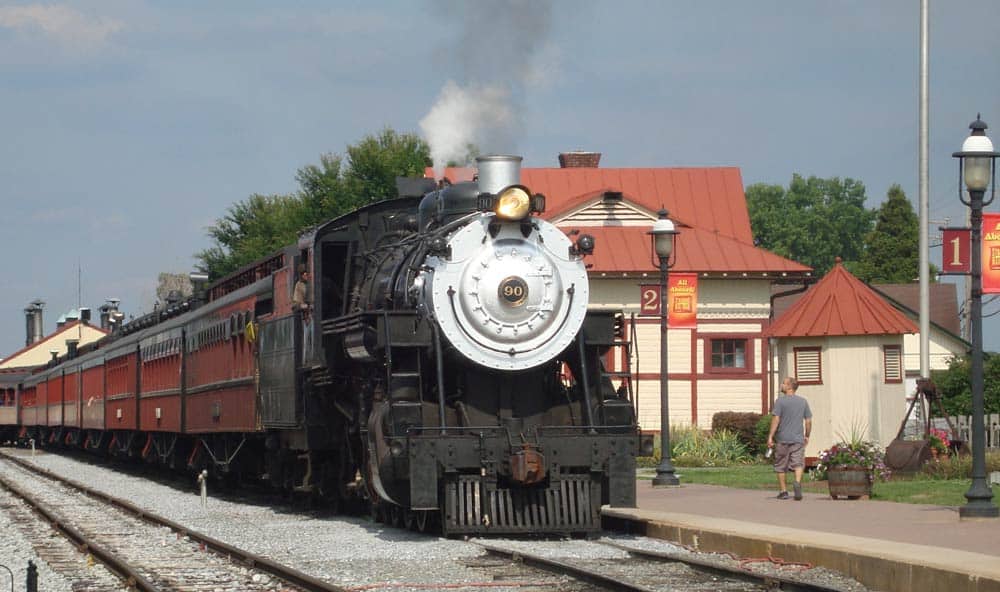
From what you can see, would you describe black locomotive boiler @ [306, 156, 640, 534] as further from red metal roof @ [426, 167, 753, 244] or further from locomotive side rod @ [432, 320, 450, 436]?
red metal roof @ [426, 167, 753, 244]

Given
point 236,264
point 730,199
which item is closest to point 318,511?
point 730,199

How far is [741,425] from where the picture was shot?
1419 inches

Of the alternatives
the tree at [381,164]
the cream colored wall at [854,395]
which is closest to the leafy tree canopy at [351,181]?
the tree at [381,164]

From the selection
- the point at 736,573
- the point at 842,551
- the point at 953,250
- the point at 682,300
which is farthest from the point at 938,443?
the point at 736,573

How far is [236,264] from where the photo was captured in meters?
85.8

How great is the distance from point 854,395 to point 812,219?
273 ft

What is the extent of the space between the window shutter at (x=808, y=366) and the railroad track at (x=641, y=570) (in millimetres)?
13945

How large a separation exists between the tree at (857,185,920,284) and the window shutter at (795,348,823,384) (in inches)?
2246

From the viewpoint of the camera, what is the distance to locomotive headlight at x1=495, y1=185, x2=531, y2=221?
47.6 feet

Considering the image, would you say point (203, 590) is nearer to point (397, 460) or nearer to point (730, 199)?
point (397, 460)

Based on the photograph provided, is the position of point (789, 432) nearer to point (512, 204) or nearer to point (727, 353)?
point (512, 204)

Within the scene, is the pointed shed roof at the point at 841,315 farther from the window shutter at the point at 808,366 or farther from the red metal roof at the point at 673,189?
the red metal roof at the point at 673,189

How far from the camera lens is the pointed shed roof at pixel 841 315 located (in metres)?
26.5

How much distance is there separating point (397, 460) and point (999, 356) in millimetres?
26004
